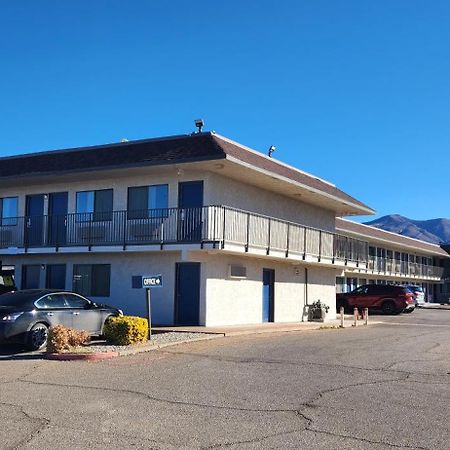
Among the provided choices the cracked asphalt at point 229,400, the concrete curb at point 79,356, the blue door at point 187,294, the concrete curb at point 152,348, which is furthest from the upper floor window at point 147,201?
the concrete curb at point 79,356

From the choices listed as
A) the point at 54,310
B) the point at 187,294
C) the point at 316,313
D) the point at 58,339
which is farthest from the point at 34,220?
the point at 316,313

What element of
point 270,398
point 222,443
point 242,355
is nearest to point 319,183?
point 242,355

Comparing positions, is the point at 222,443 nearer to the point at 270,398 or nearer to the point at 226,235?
the point at 270,398

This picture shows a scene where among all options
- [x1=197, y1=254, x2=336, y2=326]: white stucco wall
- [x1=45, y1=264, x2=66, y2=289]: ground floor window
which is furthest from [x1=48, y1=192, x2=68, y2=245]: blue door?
[x1=197, y1=254, x2=336, y2=326]: white stucco wall

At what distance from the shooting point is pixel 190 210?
2189cm

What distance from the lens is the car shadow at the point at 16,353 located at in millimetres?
14648

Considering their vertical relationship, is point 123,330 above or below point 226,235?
below

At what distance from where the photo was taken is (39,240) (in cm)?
2534

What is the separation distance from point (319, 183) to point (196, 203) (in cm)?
888

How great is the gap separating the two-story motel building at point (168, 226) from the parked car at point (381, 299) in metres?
11.1

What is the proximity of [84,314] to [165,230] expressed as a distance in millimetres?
5617

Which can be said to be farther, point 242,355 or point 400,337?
point 400,337

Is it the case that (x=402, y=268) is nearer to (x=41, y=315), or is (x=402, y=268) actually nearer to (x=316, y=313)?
(x=316, y=313)

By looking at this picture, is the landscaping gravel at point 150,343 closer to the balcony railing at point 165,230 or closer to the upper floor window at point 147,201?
the balcony railing at point 165,230
